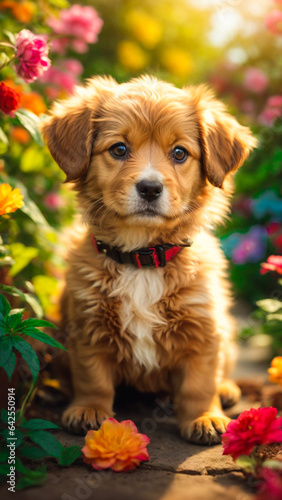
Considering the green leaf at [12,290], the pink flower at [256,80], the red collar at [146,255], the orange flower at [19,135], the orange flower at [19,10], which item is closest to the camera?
the green leaf at [12,290]

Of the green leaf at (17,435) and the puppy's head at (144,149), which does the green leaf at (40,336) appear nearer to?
the green leaf at (17,435)

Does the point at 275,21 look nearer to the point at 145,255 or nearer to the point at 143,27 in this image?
the point at 143,27

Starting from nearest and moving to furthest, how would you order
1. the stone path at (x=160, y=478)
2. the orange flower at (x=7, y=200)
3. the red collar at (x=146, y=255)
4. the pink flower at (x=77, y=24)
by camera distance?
the stone path at (x=160, y=478) < the orange flower at (x=7, y=200) < the red collar at (x=146, y=255) < the pink flower at (x=77, y=24)

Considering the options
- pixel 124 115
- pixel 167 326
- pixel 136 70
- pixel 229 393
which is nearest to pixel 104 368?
pixel 167 326

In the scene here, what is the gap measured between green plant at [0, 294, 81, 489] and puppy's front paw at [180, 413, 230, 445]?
65 centimetres

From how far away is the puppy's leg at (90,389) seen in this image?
254 centimetres

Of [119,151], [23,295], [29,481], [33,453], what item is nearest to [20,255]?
[23,295]

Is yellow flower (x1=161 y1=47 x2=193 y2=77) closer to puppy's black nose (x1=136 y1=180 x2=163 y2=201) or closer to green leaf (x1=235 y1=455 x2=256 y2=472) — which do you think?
puppy's black nose (x1=136 y1=180 x2=163 y2=201)

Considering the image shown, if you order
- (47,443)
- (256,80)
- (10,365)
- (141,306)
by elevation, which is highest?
(256,80)

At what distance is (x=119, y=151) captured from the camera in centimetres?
259

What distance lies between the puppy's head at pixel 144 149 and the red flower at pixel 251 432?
3.22 feet

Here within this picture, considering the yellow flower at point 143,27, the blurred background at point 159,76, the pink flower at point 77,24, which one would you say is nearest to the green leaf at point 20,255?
the blurred background at point 159,76

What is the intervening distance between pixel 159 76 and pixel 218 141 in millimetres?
2493

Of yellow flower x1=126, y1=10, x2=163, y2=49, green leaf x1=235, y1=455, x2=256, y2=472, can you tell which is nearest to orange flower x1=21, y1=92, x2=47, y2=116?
green leaf x1=235, y1=455, x2=256, y2=472
